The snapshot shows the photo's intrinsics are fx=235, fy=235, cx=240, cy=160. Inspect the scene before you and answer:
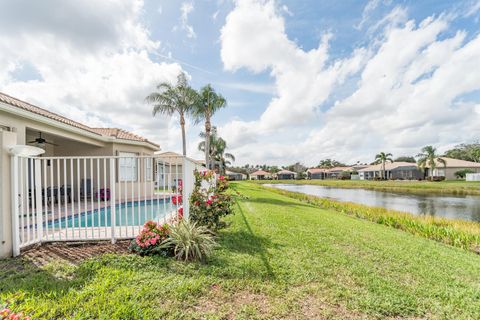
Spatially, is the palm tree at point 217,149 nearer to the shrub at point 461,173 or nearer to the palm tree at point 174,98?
the palm tree at point 174,98

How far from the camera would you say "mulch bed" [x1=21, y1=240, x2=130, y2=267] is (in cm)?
416

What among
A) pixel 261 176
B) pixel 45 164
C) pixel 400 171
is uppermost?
pixel 45 164

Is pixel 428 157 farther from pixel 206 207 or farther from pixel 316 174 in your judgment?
pixel 206 207

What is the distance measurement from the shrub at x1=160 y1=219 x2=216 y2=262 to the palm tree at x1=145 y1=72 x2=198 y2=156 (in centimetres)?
1799

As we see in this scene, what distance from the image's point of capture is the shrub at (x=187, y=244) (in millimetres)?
4238

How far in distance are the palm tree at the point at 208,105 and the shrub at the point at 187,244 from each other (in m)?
16.4

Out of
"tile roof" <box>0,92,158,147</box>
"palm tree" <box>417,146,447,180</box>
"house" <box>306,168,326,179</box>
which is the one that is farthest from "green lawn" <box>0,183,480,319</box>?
"house" <box>306,168,326,179</box>

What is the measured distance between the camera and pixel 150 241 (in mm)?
4340

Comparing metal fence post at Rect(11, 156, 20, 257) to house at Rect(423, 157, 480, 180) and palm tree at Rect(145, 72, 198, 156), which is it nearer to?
palm tree at Rect(145, 72, 198, 156)

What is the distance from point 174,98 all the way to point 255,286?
20.0 m

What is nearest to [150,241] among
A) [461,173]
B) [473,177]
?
[473,177]

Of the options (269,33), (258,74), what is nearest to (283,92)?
(258,74)

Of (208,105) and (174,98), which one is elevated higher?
(174,98)

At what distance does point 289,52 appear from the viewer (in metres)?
13.2
